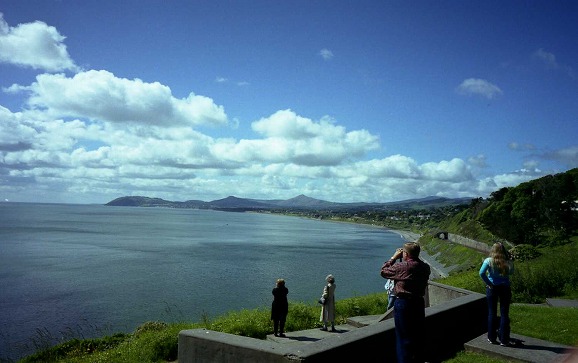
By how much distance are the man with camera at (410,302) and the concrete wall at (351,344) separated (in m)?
0.66

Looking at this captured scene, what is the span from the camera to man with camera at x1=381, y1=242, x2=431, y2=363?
19.4 ft

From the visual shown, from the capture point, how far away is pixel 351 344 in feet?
A: 20.5

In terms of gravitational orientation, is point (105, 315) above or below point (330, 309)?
below

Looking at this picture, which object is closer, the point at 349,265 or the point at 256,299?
the point at 256,299

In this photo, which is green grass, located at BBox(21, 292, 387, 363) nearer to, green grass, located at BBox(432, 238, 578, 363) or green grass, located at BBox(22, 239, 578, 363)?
green grass, located at BBox(22, 239, 578, 363)

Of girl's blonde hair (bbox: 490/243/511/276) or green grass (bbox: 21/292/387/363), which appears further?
green grass (bbox: 21/292/387/363)

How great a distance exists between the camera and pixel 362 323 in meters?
11.7

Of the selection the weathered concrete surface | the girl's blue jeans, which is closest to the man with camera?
the weathered concrete surface

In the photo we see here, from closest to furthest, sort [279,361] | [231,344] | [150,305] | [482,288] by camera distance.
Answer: [279,361], [231,344], [482,288], [150,305]

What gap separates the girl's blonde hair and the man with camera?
6.98 ft

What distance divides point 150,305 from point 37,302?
10.2m

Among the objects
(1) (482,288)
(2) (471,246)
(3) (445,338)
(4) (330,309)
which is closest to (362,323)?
(4) (330,309)

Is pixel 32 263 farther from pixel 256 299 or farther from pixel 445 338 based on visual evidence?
pixel 445 338

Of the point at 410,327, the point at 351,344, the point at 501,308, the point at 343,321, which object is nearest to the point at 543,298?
the point at 343,321
